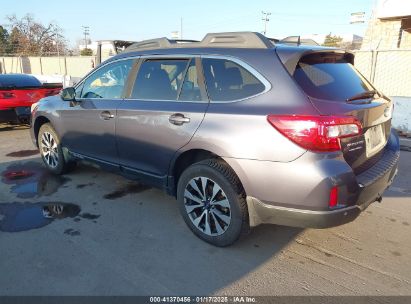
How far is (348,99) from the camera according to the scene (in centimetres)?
304

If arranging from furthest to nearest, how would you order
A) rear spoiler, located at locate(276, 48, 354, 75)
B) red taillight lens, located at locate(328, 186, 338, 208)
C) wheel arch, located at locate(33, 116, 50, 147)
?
wheel arch, located at locate(33, 116, 50, 147) → rear spoiler, located at locate(276, 48, 354, 75) → red taillight lens, located at locate(328, 186, 338, 208)

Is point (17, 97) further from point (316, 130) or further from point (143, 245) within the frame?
point (316, 130)

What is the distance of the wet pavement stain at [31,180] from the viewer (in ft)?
15.9

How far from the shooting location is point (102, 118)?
441 cm

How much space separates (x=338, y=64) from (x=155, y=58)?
6.11 ft

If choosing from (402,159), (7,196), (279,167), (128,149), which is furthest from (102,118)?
(402,159)

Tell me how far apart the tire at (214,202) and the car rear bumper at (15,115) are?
6555 mm

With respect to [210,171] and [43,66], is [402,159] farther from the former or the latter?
[43,66]

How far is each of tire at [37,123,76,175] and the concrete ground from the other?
0.79 meters

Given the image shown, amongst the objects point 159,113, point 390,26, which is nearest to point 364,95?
point 159,113

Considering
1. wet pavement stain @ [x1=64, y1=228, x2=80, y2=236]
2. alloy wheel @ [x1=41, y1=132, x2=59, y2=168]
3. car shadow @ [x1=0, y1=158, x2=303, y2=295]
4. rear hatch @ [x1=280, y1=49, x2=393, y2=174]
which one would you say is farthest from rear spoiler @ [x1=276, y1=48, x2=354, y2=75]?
alloy wheel @ [x1=41, y1=132, x2=59, y2=168]

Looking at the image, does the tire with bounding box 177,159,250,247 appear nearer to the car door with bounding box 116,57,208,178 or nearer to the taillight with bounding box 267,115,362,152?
the car door with bounding box 116,57,208,178

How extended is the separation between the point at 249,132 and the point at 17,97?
7419 millimetres

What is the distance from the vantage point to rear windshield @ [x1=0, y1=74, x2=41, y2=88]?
8852mm
